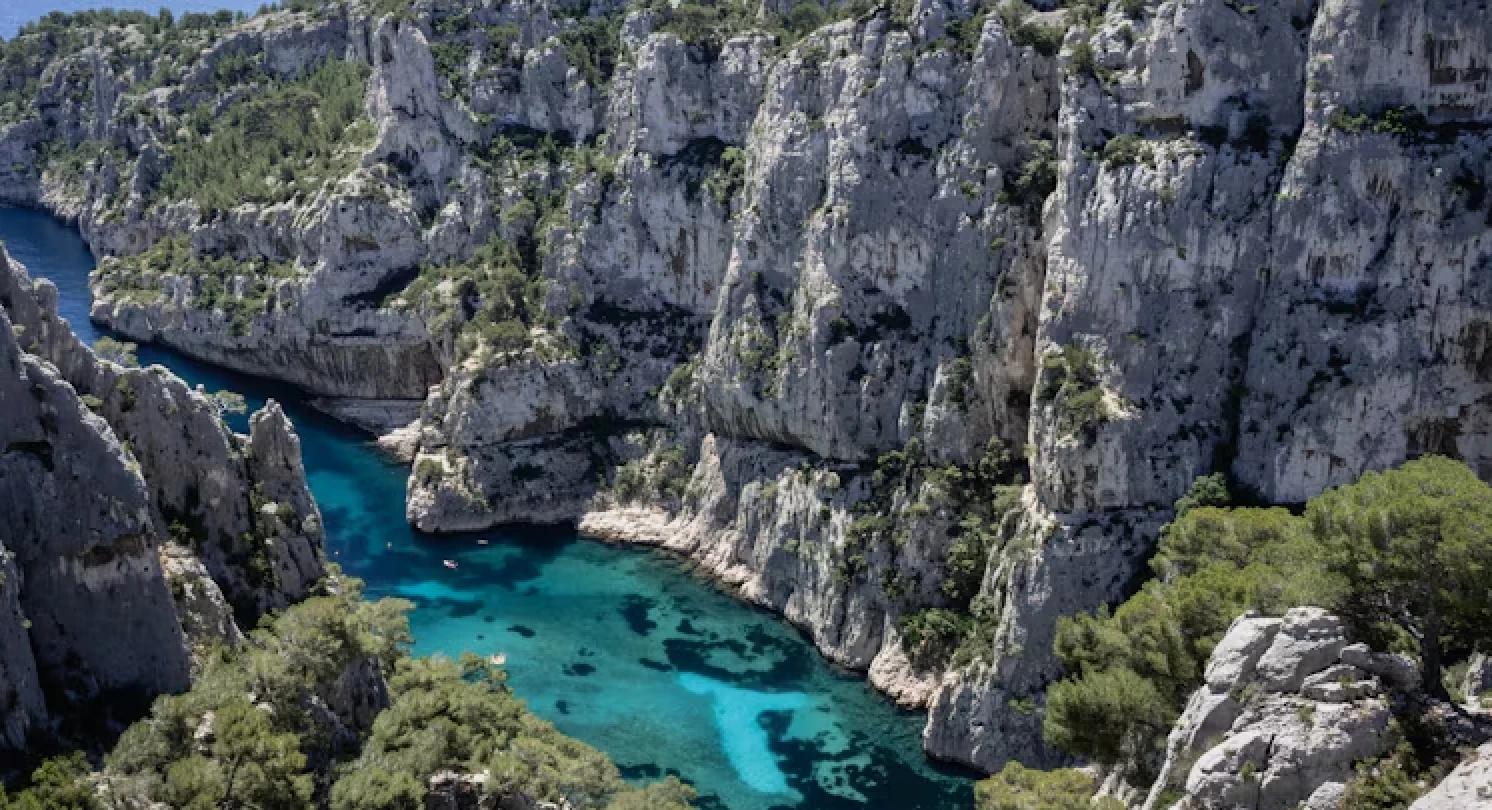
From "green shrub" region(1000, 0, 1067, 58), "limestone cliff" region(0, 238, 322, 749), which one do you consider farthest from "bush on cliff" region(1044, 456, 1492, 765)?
"limestone cliff" region(0, 238, 322, 749)

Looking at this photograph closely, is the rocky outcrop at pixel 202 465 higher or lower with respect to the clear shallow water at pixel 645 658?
higher

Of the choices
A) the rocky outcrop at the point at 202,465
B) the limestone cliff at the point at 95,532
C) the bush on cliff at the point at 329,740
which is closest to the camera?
the bush on cliff at the point at 329,740

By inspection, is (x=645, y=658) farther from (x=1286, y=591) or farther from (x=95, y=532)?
(x=1286, y=591)

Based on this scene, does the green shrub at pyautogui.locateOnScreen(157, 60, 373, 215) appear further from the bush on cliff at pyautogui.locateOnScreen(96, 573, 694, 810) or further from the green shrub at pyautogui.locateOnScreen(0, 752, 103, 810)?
the green shrub at pyautogui.locateOnScreen(0, 752, 103, 810)

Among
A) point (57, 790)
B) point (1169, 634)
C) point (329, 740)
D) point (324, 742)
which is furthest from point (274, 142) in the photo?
point (1169, 634)

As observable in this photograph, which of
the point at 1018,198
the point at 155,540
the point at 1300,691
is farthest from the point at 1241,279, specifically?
the point at 155,540

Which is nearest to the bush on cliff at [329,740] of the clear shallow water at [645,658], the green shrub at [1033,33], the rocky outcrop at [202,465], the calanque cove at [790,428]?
the calanque cove at [790,428]

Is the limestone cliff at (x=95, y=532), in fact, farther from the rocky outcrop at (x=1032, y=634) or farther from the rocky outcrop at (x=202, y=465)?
the rocky outcrop at (x=1032, y=634)
